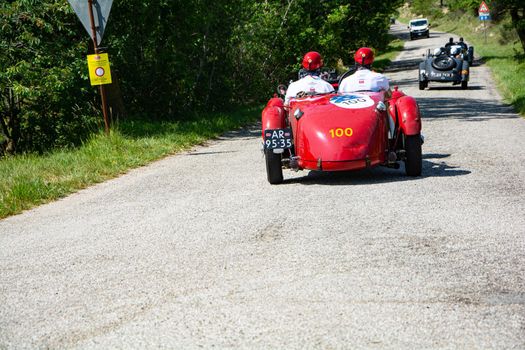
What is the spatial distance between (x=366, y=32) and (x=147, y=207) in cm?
3307

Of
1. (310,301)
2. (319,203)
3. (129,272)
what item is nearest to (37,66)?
(319,203)

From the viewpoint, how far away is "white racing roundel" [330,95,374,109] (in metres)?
9.52

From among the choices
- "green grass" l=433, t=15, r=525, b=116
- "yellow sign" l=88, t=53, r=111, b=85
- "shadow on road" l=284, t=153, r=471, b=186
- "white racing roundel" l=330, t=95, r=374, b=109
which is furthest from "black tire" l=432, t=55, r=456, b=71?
"white racing roundel" l=330, t=95, r=374, b=109

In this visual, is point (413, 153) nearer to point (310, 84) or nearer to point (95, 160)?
point (310, 84)

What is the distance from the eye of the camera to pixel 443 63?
26.2 m

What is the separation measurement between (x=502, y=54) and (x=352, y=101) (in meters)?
38.2

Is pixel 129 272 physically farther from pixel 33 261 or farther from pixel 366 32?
pixel 366 32

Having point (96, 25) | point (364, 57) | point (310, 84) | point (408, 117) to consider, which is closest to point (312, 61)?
point (310, 84)

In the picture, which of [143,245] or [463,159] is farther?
[463,159]

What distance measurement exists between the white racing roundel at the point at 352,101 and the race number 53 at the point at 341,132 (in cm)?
53

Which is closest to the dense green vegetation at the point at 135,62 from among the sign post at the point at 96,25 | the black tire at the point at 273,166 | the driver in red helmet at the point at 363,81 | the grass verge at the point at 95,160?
the grass verge at the point at 95,160

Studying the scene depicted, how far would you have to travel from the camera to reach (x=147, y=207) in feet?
28.3

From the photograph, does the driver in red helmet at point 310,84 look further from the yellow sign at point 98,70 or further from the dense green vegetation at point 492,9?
the dense green vegetation at point 492,9

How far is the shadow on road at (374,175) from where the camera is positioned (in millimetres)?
9391
